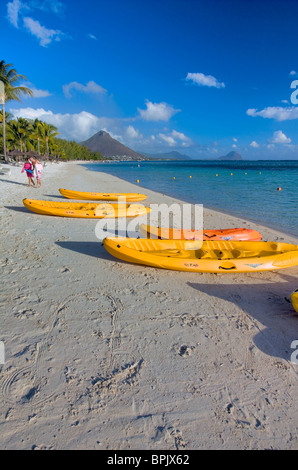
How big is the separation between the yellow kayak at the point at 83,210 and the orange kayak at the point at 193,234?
2.92 m

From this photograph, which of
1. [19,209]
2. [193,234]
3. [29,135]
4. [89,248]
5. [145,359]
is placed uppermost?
[29,135]

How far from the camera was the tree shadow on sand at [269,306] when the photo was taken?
2.99m

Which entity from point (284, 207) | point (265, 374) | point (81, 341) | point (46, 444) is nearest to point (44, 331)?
point (81, 341)

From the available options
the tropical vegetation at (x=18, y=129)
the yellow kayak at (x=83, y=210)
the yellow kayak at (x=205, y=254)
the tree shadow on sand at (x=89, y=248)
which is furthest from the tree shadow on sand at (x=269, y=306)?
the tropical vegetation at (x=18, y=129)

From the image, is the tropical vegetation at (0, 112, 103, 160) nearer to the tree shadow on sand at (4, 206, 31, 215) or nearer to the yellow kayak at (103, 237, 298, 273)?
the tree shadow on sand at (4, 206, 31, 215)

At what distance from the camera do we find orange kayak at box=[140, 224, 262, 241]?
5.76 m

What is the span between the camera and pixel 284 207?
1229 centimetres

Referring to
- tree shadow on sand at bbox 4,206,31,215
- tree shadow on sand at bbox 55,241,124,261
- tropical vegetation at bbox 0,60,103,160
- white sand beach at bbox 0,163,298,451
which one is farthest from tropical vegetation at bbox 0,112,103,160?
white sand beach at bbox 0,163,298,451

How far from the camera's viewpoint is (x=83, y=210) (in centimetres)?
851

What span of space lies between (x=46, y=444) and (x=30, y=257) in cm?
375

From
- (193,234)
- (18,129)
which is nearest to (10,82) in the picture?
(18,129)

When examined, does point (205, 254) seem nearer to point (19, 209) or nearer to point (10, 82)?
point (19, 209)

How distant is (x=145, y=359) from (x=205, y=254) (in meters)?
2.85
